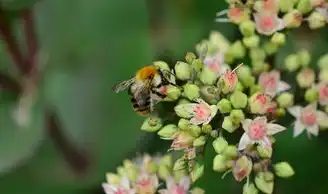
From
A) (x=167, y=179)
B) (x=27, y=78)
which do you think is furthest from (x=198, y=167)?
(x=27, y=78)

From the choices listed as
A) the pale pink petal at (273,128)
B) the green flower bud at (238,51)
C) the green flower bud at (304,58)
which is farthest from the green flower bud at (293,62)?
the pale pink petal at (273,128)

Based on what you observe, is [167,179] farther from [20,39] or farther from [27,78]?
[20,39]

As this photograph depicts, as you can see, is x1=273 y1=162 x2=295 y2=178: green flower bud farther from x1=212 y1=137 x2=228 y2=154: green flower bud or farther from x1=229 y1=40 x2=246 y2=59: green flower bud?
x1=229 y1=40 x2=246 y2=59: green flower bud

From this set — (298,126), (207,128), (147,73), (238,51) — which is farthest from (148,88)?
(298,126)

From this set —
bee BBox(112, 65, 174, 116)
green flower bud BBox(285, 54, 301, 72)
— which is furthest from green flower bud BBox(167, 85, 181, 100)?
green flower bud BBox(285, 54, 301, 72)

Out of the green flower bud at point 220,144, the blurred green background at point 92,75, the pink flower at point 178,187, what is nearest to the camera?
the green flower bud at point 220,144

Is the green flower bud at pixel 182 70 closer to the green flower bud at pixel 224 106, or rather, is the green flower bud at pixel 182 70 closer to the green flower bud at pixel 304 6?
the green flower bud at pixel 224 106

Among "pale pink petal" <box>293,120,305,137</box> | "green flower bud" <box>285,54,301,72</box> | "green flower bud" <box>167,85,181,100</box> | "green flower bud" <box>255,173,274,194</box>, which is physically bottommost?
"green flower bud" <box>255,173,274,194</box>

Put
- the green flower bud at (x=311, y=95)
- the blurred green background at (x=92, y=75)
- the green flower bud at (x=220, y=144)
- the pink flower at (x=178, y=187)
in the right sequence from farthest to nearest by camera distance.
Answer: the blurred green background at (x=92, y=75) → the green flower bud at (x=311, y=95) → the pink flower at (x=178, y=187) → the green flower bud at (x=220, y=144)
